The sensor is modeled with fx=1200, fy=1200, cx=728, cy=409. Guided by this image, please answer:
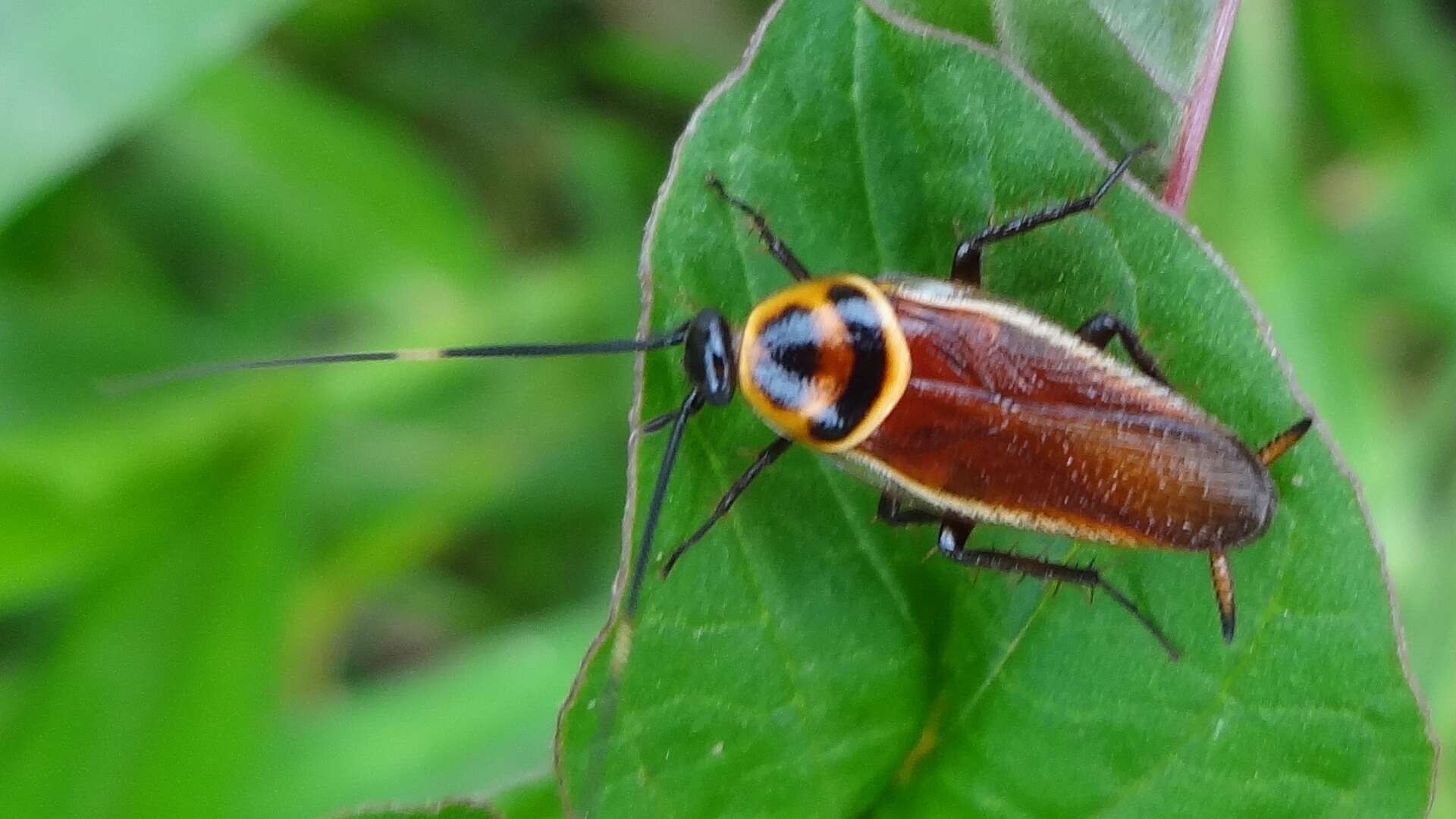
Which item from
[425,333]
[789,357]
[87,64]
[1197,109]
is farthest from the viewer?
[425,333]

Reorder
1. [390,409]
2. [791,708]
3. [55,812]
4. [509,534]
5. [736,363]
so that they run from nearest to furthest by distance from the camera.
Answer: [791,708] < [736,363] < [55,812] < [390,409] < [509,534]

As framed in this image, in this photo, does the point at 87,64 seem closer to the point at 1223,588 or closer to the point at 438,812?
the point at 438,812

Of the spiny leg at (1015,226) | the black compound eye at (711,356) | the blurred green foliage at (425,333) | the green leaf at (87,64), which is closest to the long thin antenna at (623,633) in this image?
the black compound eye at (711,356)

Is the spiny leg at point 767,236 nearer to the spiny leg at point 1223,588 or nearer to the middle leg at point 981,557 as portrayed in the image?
the middle leg at point 981,557

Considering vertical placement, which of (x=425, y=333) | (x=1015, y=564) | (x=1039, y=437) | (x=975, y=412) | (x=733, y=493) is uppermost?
(x=425, y=333)

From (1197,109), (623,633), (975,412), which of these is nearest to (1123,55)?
(1197,109)

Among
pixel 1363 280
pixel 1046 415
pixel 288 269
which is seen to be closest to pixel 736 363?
pixel 1046 415

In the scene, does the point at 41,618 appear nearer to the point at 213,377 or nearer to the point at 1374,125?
the point at 213,377
